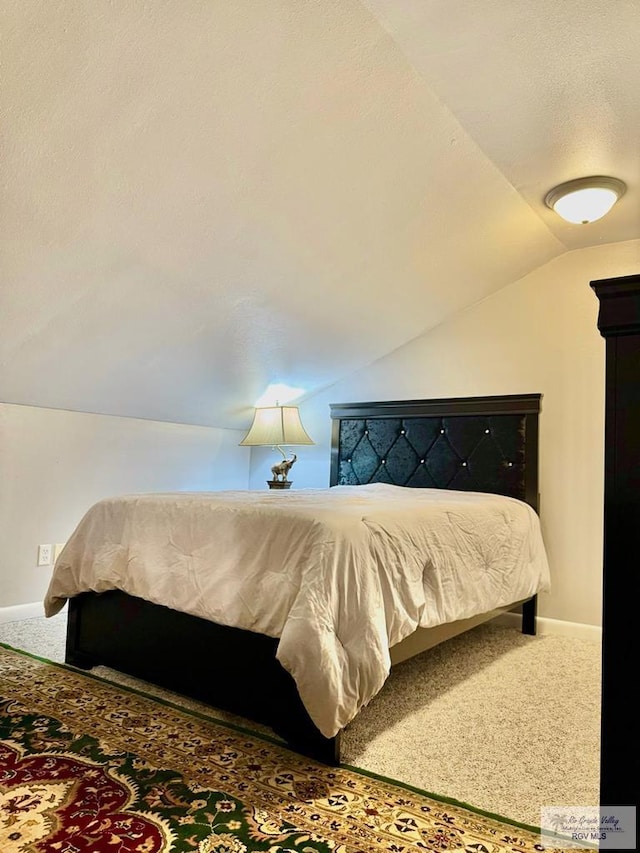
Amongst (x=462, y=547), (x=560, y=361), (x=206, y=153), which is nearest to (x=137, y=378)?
(x=206, y=153)

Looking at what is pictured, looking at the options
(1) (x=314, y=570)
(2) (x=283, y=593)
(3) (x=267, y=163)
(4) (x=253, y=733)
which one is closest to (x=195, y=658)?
(4) (x=253, y=733)

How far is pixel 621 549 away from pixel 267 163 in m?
1.86

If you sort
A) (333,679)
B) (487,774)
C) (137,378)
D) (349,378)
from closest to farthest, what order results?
(333,679) < (487,774) < (137,378) < (349,378)

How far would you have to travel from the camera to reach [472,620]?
8.31 feet

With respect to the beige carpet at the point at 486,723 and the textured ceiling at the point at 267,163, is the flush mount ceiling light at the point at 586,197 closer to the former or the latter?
the textured ceiling at the point at 267,163

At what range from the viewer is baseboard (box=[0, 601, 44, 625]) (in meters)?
A: 2.95

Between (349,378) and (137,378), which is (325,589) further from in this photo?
(349,378)

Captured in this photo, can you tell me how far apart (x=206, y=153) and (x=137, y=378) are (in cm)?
151

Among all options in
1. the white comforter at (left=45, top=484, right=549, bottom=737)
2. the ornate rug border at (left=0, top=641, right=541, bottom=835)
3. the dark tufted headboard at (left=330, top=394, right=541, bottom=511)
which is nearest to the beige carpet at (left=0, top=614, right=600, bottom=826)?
the ornate rug border at (left=0, top=641, right=541, bottom=835)

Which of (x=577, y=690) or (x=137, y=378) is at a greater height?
(x=137, y=378)

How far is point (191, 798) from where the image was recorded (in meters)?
1.46

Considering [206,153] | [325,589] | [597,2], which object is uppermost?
[597,2]

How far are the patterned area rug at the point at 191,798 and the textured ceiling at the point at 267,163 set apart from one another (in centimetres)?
165

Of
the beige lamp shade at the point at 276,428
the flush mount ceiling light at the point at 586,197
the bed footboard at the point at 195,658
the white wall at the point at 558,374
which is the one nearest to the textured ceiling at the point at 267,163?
the flush mount ceiling light at the point at 586,197
